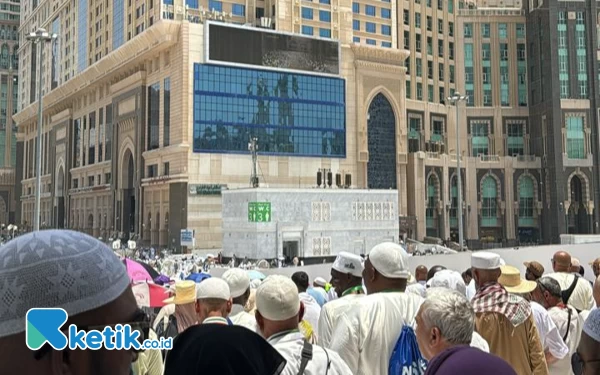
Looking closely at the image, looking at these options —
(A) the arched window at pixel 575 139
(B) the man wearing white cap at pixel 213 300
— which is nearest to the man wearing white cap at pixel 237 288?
(B) the man wearing white cap at pixel 213 300

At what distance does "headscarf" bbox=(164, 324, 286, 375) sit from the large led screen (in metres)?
46.4

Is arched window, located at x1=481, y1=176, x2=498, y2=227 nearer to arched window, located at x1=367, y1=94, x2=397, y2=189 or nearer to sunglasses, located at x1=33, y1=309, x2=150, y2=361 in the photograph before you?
arched window, located at x1=367, y1=94, x2=397, y2=189

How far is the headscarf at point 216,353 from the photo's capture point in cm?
185

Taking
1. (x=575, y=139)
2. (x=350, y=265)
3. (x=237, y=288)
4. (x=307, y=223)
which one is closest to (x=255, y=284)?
(x=237, y=288)

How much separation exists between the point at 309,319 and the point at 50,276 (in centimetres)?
452

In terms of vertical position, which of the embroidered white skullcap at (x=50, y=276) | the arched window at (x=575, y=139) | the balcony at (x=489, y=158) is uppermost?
the arched window at (x=575, y=139)

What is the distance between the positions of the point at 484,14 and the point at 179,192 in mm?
39898

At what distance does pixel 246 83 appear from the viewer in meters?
47.4

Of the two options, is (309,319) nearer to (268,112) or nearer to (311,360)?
(311,360)

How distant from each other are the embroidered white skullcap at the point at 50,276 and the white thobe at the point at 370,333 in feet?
8.13

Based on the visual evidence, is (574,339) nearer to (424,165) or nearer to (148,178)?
(148,178)

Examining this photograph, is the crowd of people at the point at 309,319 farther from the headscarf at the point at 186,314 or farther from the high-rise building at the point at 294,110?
the high-rise building at the point at 294,110

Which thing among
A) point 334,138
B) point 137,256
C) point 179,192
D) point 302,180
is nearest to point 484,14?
point 334,138

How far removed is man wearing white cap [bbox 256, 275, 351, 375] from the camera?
2939 mm
